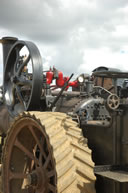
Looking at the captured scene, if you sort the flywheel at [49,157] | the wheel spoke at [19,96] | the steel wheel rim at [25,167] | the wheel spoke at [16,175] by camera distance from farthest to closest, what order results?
the wheel spoke at [19,96] → the wheel spoke at [16,175] → the steel wheel rim at [25,167] → the flywheel at [49,157]

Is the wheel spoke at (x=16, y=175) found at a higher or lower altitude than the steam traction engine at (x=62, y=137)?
lower

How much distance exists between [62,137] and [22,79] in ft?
6.16

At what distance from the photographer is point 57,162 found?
2.44 metres

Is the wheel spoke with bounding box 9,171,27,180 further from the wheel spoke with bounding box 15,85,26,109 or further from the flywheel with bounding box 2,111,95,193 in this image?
the wheel spoke with bounding box 15,85,26,109

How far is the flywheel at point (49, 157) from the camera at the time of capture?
2475mm

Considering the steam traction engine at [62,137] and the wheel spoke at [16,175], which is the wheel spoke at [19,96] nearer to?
the steam traction engine at [62,137]

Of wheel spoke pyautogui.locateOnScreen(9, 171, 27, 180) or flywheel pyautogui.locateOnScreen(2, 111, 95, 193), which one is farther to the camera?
wheel spoke pyautogui.locateOnScreen(9, 171, 27, 180)

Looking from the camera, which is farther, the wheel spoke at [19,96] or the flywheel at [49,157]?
the wheel spoke at [19,96]

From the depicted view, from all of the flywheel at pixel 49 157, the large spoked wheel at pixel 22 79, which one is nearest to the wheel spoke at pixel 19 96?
the large spoked wheel at pixel 22 79

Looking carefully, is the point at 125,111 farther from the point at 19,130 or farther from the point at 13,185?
the point at 13,185

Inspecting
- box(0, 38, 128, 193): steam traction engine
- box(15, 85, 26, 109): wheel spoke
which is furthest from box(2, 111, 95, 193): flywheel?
box(15, 85, 26, 109): wheel spoke

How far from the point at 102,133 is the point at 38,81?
1249 millimetres

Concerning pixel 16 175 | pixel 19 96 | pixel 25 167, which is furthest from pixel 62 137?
pixel 19 96

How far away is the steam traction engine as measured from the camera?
2.54m
